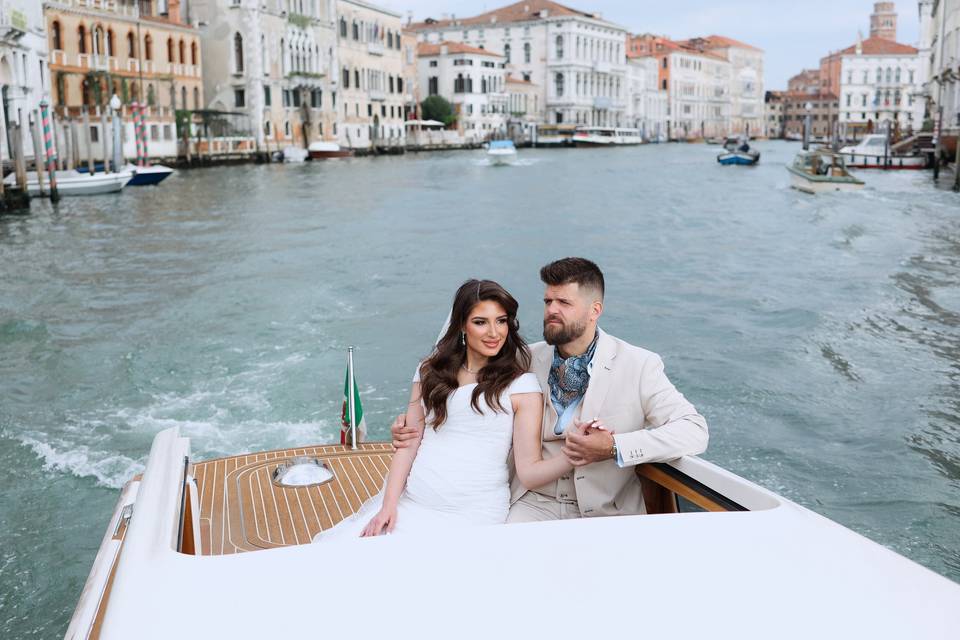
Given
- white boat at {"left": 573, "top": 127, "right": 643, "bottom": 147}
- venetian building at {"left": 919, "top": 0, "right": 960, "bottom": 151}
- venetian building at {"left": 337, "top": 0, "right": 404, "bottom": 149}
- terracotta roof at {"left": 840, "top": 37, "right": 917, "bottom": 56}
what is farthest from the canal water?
terracotta roof at {"left": 840, "top": 37, "right": 917, "bottom": 56}

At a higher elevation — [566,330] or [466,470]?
[566,330]

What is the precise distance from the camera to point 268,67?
4541 cm

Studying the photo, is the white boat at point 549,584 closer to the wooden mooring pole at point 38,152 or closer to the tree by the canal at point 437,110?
the wooden mooring pole at point 38,152

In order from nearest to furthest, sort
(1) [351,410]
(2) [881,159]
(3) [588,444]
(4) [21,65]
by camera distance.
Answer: (3) [588,444] < (1) [351,410] < (4) [21,65] < (2) [881,159]

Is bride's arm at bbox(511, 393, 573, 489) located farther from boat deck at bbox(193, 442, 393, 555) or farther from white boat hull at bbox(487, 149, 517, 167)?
white boat hull at bbox(487, 149, 517, 167)

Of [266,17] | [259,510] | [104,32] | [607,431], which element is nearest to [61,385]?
[259,510]

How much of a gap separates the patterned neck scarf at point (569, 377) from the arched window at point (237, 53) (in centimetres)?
4417

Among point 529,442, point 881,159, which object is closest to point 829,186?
point 881,159

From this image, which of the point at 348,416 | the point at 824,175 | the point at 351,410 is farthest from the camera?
the point at 824,175

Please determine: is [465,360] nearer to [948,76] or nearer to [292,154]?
[948,76]

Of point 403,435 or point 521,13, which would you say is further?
point 521,13

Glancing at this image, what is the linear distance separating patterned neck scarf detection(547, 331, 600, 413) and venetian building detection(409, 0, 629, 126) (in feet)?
248

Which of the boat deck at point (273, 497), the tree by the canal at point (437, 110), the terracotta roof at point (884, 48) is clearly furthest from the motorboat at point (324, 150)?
the terracotta roof at point (884, 48)

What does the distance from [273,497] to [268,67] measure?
44.1m
